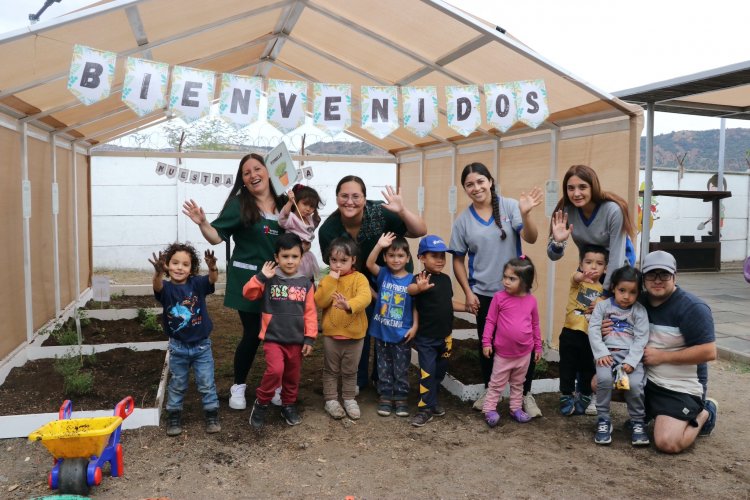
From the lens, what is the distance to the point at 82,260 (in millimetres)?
8148

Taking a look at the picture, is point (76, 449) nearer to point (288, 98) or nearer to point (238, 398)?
point (238, 398)

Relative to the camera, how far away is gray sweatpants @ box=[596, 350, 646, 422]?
3.61 metres

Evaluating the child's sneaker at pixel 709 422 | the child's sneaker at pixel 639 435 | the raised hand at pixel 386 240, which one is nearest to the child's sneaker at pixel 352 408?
the raised hand at pixel 386 240

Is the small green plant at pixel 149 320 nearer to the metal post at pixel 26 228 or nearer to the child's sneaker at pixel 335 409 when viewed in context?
the metal post at pixel 26 228

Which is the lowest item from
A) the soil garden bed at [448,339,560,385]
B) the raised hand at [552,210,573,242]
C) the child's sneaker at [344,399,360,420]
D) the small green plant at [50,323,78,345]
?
the child's sneaker at [344,399,360,420]

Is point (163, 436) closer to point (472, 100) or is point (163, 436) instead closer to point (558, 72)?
point (472, 100)

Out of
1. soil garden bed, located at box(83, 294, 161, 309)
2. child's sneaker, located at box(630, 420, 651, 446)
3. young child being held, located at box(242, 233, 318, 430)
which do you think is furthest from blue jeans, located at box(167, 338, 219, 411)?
soil garden bed, located at box(83, 294, 161, 309)

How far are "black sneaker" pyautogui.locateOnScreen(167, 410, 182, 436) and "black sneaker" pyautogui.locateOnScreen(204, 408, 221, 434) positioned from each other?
0.57 ft

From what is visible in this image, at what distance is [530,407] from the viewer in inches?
161

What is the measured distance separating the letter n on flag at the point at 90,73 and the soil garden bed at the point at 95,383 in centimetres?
204

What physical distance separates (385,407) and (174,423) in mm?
1432

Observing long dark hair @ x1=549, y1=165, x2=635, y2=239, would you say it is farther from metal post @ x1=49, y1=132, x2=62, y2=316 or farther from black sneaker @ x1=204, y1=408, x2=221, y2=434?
metal post @ x1=49, y1=132, x2=62, y2=316

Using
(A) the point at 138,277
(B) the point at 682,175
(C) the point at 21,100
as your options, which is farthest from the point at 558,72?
(B) the point at 682,175

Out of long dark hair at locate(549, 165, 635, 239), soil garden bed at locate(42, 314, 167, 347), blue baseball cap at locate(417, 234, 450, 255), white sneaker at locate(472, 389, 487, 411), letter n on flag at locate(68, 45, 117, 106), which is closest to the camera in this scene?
letter n on flag at locate(68, 45, 117, 106)
